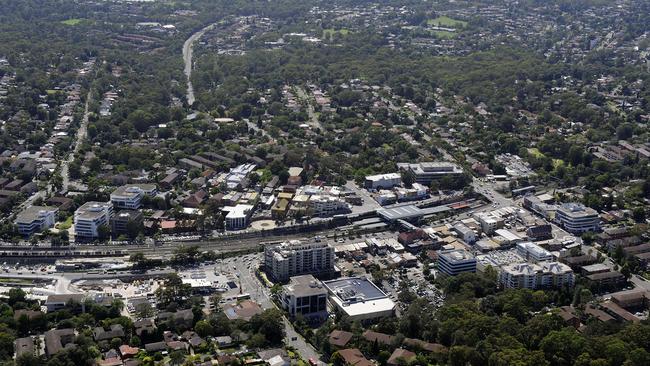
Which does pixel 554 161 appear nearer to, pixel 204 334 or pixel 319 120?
pixel 319 120

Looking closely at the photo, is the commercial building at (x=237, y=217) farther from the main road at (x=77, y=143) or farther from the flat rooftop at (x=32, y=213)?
the main road at (x=77, y=143)

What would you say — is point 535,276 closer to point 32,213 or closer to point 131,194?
point 131,194

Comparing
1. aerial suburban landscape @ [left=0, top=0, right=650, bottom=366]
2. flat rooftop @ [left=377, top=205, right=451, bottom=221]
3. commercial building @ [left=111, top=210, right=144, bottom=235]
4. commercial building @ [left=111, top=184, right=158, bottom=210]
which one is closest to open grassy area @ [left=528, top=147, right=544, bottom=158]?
aerial suburban landscape @ [left=0, top=0, right=650, bottom=366]

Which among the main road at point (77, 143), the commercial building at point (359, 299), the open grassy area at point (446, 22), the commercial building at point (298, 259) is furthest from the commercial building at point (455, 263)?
the open grassy area at point (446, 22)

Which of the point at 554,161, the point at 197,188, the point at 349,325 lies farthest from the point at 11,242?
the point at 554,161

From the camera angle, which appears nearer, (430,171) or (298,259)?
(298,259)

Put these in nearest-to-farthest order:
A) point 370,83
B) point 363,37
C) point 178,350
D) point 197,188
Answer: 1. point 178,350
2. point 197,188
3. point 370,83
4. point 363,37

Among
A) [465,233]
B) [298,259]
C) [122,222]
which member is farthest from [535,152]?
[122,222]
